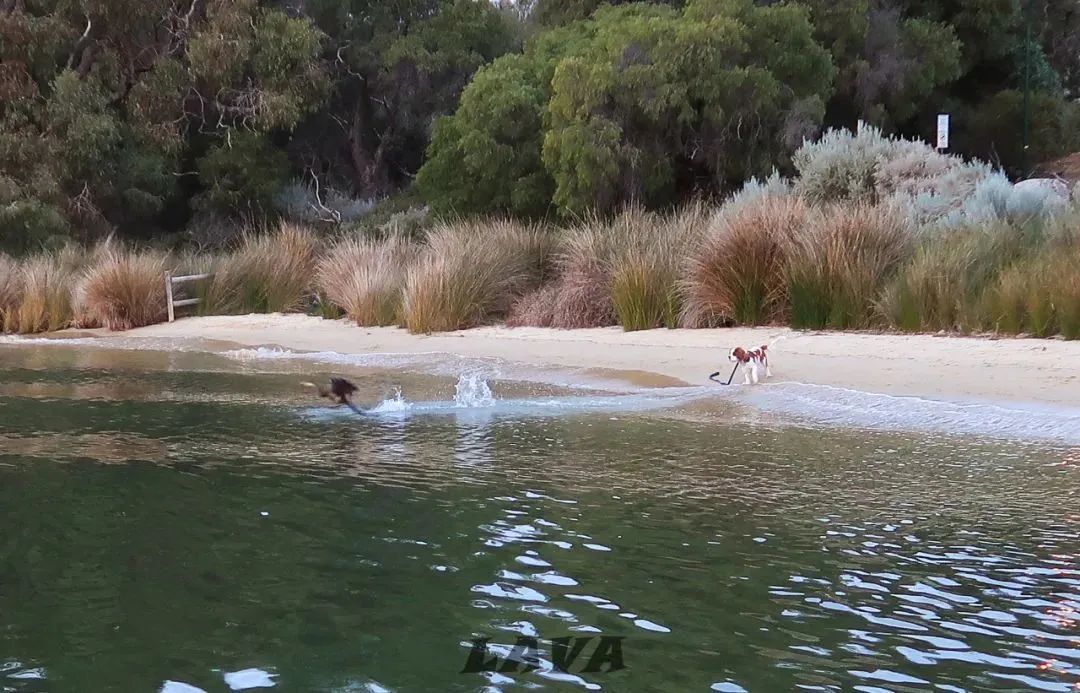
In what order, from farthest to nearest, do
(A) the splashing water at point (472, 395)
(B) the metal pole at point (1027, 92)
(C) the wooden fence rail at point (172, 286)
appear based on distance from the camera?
(B) the metal pole at point (1027, 92)
(C) the wooden fence rail at point (172, 286)
(A) the splashing water at point (472, 395)

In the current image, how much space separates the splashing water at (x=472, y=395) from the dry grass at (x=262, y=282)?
8275 mm

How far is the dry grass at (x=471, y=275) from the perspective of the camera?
1448 centimetres

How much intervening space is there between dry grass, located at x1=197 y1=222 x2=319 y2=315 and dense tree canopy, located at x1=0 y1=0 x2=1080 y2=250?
366cm

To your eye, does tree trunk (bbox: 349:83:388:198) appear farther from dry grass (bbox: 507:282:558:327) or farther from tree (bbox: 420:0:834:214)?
dry grass (bbox: 507:282:558:327)

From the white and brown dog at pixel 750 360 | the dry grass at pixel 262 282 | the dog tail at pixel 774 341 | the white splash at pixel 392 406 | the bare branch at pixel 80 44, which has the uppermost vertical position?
the bare branch at pixel 80 44

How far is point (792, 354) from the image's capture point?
10.8 metres

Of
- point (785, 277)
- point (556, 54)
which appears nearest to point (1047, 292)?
point (785, 277)

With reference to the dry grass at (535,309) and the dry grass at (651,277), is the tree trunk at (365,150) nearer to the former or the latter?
the dry grass at (535,309)

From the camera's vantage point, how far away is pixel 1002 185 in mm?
13578

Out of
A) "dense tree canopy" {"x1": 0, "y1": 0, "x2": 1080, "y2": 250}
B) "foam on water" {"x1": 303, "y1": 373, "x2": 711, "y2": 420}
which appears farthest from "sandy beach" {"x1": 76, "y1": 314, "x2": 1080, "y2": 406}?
"dense tree canopy" {"x1": 0, "y1": 0, "x2": 1080, "y2": 250}

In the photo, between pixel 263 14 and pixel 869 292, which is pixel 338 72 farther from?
pixel 869 292

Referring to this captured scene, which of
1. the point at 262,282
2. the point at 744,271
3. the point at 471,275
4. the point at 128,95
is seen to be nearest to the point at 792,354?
the point at 744,271

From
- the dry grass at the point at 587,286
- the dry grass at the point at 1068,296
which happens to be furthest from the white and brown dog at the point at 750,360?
the dry grass at the point at 587,286

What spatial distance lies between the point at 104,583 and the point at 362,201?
70.3 ft
